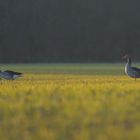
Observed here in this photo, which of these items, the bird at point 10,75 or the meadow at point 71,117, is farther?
the bird at point 10,75

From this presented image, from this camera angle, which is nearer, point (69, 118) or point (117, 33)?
point (69, 118)

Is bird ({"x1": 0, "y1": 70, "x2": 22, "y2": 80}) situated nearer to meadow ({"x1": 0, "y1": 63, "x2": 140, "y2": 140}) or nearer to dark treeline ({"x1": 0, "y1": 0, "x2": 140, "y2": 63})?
meadow ({"x1": 0, "y1": 63, "x2": 140, "y2": 140})

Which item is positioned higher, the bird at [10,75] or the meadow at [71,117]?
the meadow at [71,117]

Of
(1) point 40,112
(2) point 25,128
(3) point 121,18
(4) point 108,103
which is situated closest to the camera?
(2) point 25,128

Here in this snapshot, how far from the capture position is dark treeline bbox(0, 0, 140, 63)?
11825cm

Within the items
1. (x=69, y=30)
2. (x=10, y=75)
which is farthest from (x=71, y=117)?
(x=69, y=30)

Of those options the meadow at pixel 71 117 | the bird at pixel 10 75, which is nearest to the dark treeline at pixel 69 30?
the bird at pixel 10 75

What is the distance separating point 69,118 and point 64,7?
136526 mm

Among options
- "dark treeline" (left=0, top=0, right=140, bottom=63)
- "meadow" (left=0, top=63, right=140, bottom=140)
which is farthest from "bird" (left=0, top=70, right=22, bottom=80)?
"dark treeline" (left=0, top=0, right=140, bottom=63)

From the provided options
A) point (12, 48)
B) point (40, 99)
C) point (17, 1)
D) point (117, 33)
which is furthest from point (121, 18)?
point (40, 99)

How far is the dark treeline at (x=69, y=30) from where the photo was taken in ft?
388

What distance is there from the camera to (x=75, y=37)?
13288 cm

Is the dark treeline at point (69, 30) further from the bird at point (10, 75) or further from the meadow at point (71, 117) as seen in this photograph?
the meadow at point (71, 117)

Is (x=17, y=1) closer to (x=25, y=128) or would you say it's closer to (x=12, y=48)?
(x=12, y=48)
